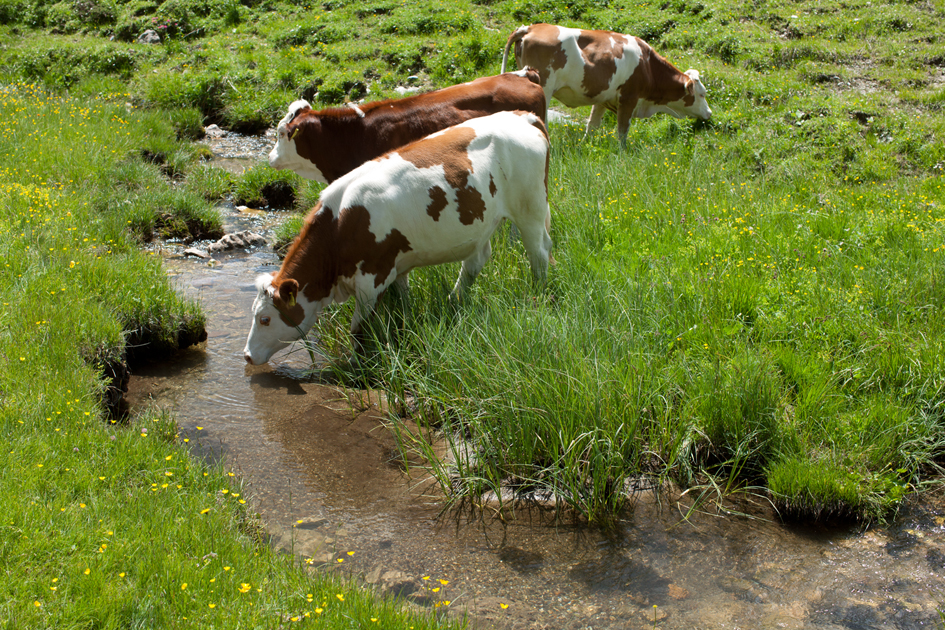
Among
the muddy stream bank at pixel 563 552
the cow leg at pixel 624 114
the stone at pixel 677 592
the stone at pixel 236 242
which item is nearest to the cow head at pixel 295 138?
the stone at pixel 236 242

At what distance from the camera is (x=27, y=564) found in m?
3.21

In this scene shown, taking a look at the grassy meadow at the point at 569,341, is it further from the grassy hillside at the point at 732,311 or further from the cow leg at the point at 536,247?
the cow leg at the point at 536,247

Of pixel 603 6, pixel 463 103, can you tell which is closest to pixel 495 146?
pixel 463 103

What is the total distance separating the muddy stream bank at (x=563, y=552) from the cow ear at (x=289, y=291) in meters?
1.03

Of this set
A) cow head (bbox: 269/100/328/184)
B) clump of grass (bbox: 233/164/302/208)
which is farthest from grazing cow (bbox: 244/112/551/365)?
clump of grass (bbox: 233/164/302/208)

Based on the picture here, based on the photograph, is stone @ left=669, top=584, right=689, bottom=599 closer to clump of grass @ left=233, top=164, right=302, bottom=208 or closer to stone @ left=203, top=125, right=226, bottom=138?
clump of grass @ left=233, top=164, right=302, bottom=208

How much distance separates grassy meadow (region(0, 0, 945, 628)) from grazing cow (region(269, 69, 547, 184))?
155 cm

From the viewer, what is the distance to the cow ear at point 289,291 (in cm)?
599

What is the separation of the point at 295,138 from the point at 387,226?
290 cm

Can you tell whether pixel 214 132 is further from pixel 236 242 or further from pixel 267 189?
pixel 236 242

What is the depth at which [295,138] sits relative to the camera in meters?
8.33

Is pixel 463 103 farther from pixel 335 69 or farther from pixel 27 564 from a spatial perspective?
pixel 335 69

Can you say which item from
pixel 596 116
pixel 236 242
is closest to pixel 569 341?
pixel 236 242

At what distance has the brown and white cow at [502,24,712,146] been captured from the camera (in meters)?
11.6
